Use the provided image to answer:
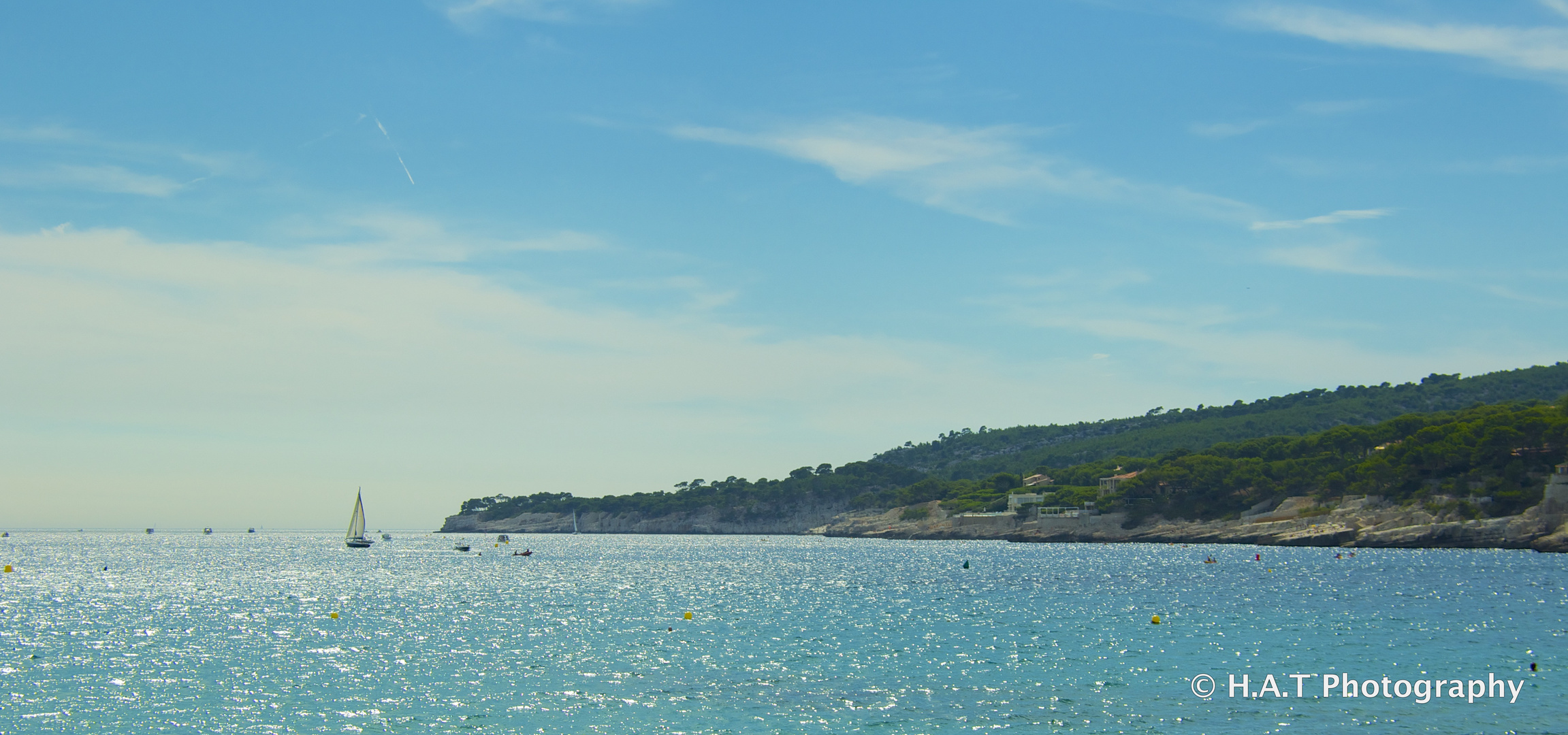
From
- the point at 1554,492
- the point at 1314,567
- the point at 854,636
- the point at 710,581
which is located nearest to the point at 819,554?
the point at 710,581

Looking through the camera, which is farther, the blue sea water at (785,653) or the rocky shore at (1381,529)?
the rocky shore at (1381,529)

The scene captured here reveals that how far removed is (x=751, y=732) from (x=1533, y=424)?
153 m

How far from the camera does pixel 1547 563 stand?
109 m

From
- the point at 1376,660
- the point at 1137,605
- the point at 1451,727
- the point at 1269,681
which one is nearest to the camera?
the point at 1451,727

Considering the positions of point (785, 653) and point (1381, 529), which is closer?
point (785, 653)

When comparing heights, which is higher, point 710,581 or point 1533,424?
point 1533,424

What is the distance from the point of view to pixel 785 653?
50781mm

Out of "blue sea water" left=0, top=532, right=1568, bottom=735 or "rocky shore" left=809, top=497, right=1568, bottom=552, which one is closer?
"blue sea water" left=0, top=532, right=1568, bottom=735

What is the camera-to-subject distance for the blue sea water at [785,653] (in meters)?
35.4

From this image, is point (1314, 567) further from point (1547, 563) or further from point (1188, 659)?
point (1188, 659)

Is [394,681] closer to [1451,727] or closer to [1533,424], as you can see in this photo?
[1451,727]

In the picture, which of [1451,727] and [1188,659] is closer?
[1451,727]

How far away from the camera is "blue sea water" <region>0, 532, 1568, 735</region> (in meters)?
35.4

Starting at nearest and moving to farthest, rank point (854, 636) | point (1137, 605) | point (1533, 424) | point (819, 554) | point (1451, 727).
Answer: point (1451, 727) → point (854, 636) → point (1137, 605) → point (1533, 424) → point (819, 554)
